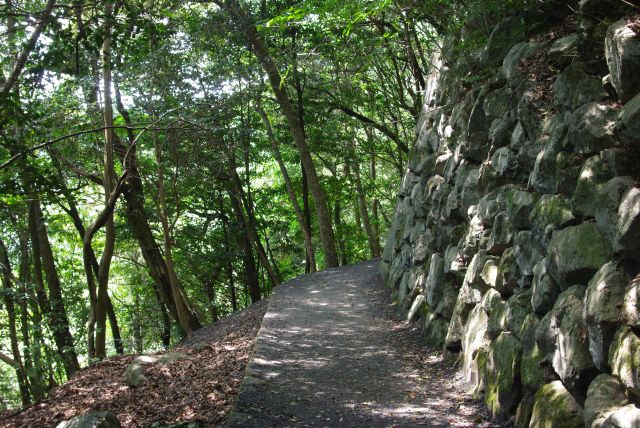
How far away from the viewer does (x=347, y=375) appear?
258 inches

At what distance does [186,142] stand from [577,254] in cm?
1008

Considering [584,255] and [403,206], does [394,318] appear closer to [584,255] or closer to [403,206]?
[403,206]

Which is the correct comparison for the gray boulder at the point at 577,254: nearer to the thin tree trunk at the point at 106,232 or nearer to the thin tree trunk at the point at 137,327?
the thin tree trunk at the point at 106,232

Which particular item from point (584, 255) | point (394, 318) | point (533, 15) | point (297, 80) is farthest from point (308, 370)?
point (297, 80)

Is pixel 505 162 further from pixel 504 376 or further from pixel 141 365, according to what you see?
pixel 141 365

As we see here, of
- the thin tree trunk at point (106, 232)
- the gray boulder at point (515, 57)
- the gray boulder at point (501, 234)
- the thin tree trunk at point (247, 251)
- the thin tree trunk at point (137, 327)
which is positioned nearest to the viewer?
the gray boulder at point (501, 234)

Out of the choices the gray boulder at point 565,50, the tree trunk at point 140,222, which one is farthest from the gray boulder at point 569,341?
the tree trunk at point 140,222

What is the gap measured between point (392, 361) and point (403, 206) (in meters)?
4.44

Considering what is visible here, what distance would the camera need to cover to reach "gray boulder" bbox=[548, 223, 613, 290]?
12.5 ft

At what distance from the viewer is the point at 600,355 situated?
345 cm

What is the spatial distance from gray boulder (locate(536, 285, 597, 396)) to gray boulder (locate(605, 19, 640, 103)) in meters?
1.42

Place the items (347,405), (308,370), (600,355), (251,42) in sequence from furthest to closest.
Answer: (251,42) < (308,370) < (347,405) < (600,355)

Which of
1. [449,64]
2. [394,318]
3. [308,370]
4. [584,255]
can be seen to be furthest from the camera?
[394,318]

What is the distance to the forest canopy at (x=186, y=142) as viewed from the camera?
24.6 ft
